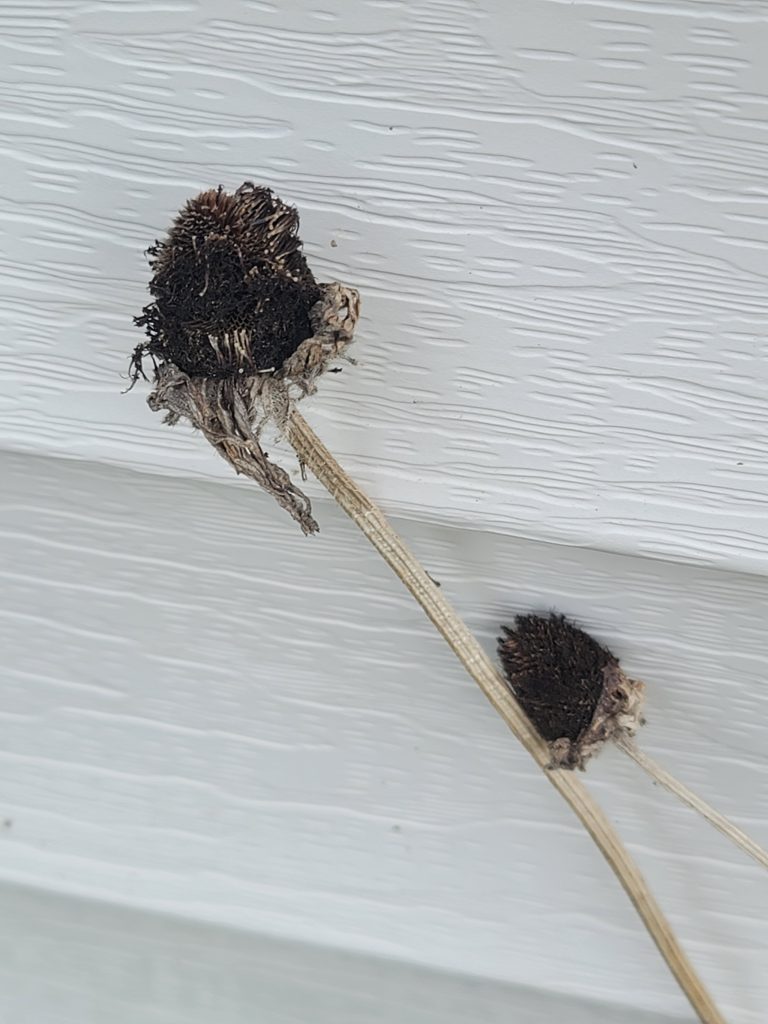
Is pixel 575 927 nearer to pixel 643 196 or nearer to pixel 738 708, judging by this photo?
pixel 738 708

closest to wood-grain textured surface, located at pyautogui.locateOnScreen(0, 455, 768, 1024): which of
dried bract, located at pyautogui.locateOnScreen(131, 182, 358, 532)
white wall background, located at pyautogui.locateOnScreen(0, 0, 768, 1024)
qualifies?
white wall background, located at pyautogui.locateOnScreen(0, 0, 768, 1024)

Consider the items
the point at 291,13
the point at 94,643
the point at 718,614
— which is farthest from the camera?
the point at 94,643

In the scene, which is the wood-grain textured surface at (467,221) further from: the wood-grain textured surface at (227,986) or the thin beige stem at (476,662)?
the wood-grain textured surface at (227,986)

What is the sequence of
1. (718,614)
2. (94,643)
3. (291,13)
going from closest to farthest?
1. (291,13)
2. (718,614)
3. (94,643)

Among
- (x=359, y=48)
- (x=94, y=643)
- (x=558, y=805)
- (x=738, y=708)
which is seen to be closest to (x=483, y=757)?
(x=558, y=805)

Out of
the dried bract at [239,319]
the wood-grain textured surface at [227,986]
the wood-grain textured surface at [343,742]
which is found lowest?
the wood-grain textured surface at [227,986]

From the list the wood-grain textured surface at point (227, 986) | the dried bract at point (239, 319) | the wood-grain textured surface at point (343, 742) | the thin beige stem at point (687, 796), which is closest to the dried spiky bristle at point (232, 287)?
the dried bract at point (239, 319)

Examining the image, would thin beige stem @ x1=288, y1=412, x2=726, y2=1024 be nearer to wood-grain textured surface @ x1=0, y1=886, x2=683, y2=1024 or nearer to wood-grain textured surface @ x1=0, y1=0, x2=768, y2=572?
wood-grain textured surface @ x1=0, y1=0, x2=768, y2=572
